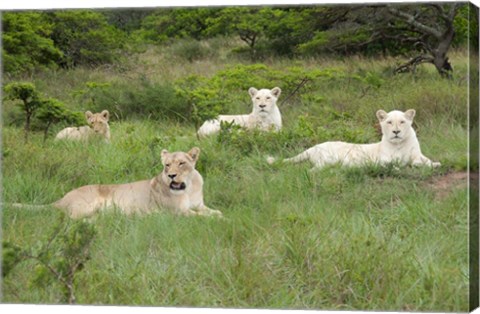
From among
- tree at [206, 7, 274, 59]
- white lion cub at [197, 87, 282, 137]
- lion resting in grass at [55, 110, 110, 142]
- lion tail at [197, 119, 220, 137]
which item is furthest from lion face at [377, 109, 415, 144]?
lion resting in grass at [55, 110, 110, 142]

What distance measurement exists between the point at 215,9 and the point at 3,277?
215 centimetres

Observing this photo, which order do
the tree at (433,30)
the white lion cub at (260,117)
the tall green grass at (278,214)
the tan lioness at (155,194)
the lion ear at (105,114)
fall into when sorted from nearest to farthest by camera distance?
the tall green grass at (278,214) < the tree at (433,30) < the tan lioness at (155,194) < the white lion cub at (260,117) < the lion ear at (105,114)

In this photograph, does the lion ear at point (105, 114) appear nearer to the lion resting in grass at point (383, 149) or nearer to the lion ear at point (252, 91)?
the lion ear at point (252, 91)

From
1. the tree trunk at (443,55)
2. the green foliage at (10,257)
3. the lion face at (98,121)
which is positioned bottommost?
the green foliage at (10,257)

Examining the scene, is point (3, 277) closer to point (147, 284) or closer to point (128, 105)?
point (147, 284)

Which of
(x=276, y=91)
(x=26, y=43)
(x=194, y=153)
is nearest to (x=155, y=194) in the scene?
(x=194, y=153)

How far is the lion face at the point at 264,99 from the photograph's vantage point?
7441mm

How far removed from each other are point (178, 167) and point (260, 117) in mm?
655

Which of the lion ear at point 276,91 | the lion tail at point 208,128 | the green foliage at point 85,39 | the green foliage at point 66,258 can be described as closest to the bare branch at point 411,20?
the lion ear at point 276,91

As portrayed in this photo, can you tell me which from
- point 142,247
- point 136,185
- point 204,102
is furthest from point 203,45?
point 142,247

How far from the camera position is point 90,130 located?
7.62 metres

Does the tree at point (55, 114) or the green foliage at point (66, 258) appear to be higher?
the tree at point (55, 114)

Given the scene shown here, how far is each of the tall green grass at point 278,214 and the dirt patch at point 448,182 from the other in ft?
0.08

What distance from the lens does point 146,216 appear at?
727cm
